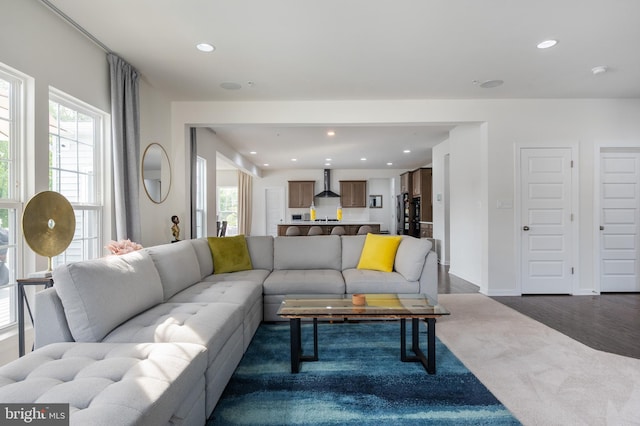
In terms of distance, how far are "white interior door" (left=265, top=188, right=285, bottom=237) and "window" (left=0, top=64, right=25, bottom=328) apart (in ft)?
27.2

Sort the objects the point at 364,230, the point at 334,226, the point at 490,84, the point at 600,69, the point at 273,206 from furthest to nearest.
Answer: the point at 273,206, the point at 334,226, the point at 364,230, the point at 490,84, the point at 600,69

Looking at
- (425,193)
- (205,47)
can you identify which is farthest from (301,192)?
(205,47)

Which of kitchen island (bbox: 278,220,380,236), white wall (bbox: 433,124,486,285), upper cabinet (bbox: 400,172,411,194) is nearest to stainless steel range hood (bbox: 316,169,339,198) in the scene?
upper cabinet (bbox: 400,172,411,194)

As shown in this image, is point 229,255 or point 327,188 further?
point 327,188

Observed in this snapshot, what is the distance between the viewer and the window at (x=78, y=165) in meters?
2.57

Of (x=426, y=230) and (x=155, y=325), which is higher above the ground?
(x=426, y=230)

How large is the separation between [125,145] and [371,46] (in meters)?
2.59

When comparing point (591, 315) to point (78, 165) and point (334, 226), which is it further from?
point (78, 165)

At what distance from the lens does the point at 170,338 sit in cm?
174

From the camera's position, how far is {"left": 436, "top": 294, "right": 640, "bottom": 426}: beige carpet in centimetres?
179

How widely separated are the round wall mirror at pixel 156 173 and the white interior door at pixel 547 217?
15.8 feet

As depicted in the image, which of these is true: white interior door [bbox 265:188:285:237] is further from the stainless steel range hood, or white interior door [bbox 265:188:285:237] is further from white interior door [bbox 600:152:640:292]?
white interior door [bbox 600:152:640:292]

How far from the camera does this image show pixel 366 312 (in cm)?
218

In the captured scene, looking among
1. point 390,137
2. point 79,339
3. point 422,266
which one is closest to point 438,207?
point 390,137
